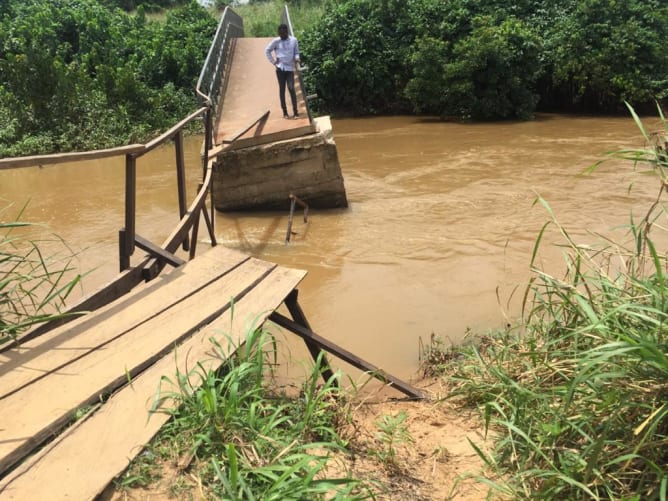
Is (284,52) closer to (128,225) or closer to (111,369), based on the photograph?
(128,225)

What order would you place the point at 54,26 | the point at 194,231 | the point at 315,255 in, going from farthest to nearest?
1. the point at 54,26
2. the point at 315,255
3. the point at 194,231

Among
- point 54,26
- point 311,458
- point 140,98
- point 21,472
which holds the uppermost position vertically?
point 54,26

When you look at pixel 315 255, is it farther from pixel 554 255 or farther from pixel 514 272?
pixel 554 255

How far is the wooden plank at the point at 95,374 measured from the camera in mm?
1948

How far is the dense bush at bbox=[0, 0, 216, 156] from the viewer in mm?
12250

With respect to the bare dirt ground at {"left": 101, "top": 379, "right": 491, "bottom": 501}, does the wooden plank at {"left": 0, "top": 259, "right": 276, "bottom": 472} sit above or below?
above

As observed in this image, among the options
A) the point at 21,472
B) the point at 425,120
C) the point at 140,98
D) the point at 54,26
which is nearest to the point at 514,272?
the point at 21,472

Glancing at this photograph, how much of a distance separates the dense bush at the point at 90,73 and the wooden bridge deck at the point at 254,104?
2.57 metres

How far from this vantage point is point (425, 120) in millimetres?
14758

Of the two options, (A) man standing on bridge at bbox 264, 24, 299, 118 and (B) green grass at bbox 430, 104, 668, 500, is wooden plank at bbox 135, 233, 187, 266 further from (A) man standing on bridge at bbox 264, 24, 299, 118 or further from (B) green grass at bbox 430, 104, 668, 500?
(A) man standing on bridge at bbox 264, 24, 299, 118

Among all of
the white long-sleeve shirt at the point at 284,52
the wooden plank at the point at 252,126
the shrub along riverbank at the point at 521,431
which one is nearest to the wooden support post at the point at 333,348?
the shrub along riverbank at the point at 521,431

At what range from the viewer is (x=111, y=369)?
7.72 ft

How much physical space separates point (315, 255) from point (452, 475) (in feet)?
13.3

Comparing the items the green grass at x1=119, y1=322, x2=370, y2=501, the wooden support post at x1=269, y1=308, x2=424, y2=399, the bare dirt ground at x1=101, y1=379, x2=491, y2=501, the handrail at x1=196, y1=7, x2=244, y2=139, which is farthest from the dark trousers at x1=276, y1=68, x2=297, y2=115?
the green grass at x1=119, y1=322, x2=370, y2=501
